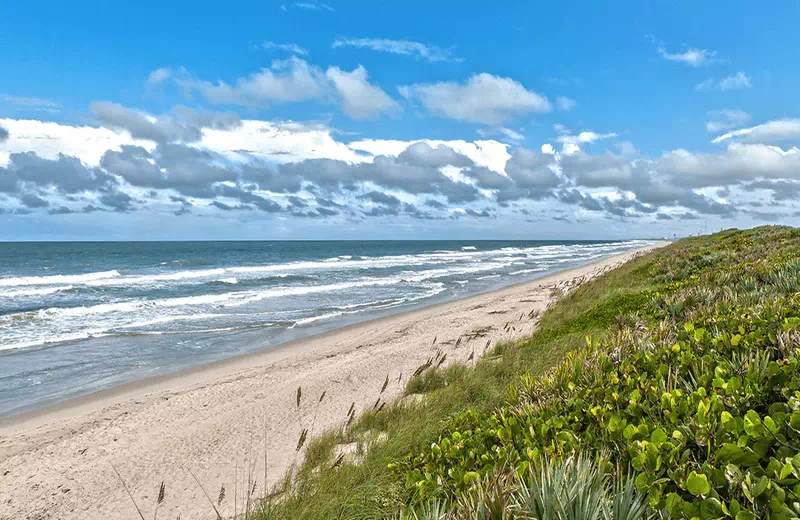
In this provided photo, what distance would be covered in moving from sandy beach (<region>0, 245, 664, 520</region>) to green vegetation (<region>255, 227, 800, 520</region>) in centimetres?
167

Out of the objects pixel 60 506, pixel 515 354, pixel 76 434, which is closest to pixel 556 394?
pixel 515 354

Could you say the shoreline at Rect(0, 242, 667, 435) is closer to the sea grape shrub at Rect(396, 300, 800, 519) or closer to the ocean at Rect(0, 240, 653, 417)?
the ocean at Rect(0, 240, 653, 417)

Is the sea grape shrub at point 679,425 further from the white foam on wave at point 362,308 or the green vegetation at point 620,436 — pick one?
the white foam on wave at point 362,308

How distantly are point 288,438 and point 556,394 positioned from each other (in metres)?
4.56

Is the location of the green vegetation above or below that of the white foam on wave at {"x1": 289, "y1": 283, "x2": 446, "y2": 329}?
above

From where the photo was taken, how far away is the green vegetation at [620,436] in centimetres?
256

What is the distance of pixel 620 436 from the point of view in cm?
336

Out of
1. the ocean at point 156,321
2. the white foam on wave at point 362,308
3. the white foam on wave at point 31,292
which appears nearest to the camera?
the ocean at point 156,321

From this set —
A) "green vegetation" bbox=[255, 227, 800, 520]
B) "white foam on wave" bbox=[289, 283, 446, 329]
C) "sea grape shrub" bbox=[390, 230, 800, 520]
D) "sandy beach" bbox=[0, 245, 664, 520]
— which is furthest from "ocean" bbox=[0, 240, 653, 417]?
"sea grape shrub" bbox=[390, 230, 800, 520]

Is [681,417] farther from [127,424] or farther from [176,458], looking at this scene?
[127,424]

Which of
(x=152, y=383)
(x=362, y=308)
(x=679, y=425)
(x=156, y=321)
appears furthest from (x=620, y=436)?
(x=156, y=321)

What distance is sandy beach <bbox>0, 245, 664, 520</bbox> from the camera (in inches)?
240

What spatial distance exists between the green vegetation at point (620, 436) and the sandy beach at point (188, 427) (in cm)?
A: 167

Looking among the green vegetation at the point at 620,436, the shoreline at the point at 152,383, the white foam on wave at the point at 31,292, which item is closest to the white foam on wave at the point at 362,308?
the shoreline at the point at 152,383
